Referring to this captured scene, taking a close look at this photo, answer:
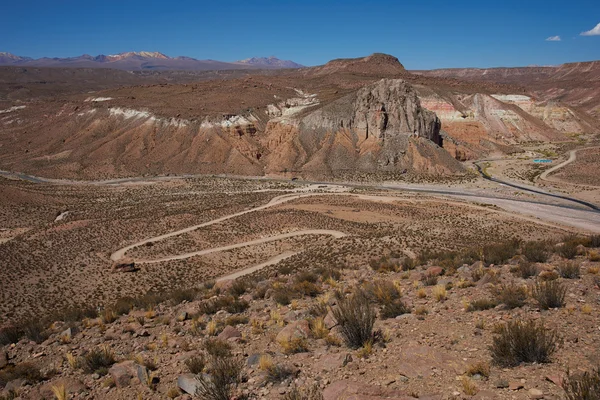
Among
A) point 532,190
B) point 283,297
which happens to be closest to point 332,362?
point 283,297

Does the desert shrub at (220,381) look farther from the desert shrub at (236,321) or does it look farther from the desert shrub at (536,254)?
the desert shrub at (536,254)

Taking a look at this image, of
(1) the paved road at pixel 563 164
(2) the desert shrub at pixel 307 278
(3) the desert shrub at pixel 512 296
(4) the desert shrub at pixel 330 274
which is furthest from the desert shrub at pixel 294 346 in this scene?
(1) the paved road at pixel 563 164

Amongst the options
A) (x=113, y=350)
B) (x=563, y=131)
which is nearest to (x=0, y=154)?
(x=113, y=350)

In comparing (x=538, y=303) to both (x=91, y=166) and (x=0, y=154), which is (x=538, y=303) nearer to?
(x=91, y=166)

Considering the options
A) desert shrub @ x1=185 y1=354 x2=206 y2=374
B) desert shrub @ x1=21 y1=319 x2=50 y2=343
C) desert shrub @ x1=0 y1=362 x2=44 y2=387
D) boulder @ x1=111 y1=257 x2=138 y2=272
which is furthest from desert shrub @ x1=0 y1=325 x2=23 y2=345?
boulder @ x1=111 y1=257 x2=138 y2=272

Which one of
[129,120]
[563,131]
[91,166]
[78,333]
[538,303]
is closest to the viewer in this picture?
[538,303]

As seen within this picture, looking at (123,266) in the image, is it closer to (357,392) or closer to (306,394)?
(306,394)
